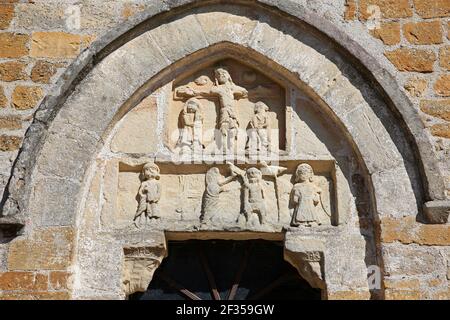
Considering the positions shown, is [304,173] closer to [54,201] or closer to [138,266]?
[138,266]

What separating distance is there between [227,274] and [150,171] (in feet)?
3.50

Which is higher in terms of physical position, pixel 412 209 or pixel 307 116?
pixel 307 116

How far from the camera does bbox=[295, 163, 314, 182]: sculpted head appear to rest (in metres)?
4.85

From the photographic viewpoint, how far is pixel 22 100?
190 inches

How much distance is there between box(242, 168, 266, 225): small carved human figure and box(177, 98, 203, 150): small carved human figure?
16.6 inches

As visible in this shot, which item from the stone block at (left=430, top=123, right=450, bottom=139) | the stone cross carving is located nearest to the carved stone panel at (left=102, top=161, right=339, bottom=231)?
the stone cross carving

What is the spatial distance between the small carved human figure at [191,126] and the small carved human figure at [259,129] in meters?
0.36

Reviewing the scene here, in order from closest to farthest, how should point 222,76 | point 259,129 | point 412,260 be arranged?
point 412,260 < point 259,129 < point 222,76

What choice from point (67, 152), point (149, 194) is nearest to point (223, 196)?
point (149, 194)

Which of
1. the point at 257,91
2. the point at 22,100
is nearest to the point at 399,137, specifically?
the point at 257,91

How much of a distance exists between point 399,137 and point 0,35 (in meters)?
2.89

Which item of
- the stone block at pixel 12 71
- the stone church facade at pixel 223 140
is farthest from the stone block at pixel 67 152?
the stone block at pixel 12 71

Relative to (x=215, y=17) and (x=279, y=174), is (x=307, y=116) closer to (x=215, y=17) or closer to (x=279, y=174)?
(x=279, y=174)

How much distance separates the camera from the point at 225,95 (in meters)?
5.10
